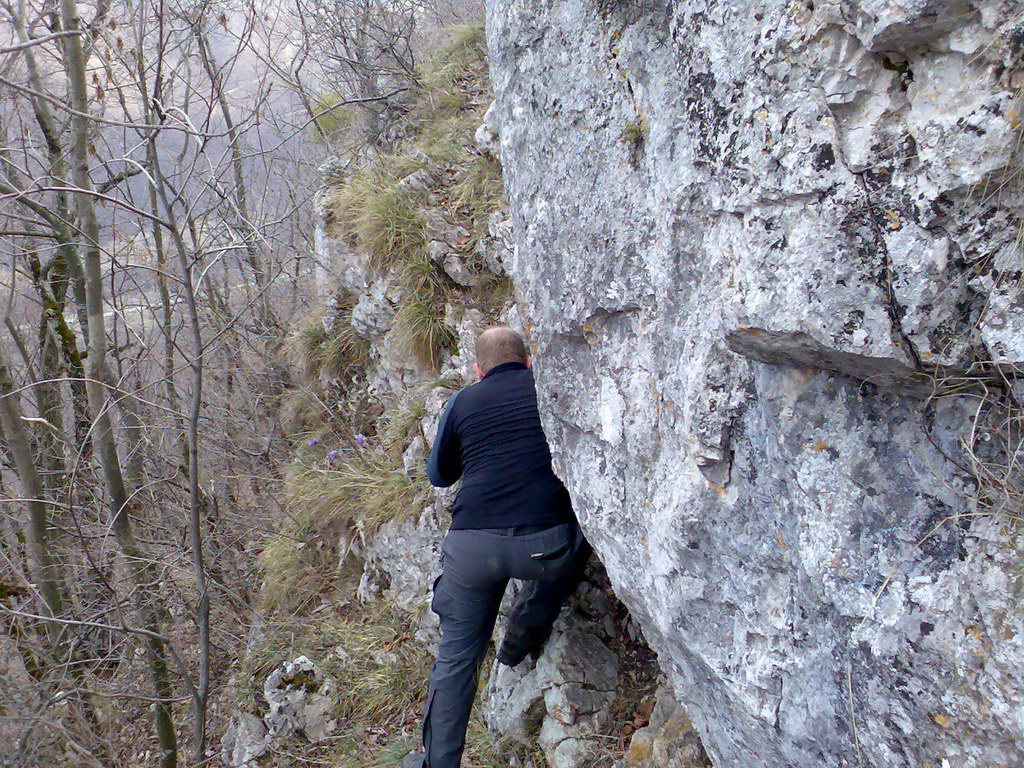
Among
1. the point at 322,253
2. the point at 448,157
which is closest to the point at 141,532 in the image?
the point at 322,253

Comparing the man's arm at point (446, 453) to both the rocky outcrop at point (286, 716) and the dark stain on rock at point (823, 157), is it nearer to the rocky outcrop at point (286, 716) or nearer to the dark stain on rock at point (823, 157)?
the rocky outcrop at point (286, 716)

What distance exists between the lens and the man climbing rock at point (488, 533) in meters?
3.37

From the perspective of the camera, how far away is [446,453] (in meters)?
3.62

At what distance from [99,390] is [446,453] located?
2.56 m

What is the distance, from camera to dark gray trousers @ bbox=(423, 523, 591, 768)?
3.36 metres

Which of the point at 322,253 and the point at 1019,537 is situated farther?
the point at 322,253

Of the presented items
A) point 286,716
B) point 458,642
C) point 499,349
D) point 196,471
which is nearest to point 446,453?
point 499,349

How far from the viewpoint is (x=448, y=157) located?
21.1 ft

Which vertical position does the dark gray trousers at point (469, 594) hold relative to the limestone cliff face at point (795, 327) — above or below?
below

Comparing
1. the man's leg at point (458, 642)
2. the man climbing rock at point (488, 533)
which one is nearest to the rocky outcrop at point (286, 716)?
the man climbing rock at point (488, 533)

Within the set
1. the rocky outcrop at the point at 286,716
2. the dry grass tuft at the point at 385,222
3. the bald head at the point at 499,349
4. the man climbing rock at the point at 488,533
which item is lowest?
the rocky outcrop at the point at 286,716

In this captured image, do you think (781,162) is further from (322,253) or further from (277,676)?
(322,253)

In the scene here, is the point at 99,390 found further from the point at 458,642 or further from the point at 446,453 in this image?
the point at 458,642

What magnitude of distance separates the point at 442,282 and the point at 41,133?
4927 millimetres
